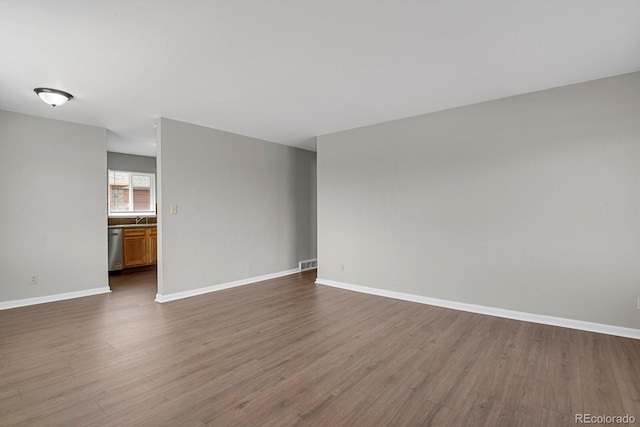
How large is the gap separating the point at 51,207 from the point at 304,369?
439 centimetres

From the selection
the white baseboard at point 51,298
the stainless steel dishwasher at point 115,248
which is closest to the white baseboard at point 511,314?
the white baseboard at point 51,298

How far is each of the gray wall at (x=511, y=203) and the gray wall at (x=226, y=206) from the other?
1639 mm

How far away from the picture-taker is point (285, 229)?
20.6 feet

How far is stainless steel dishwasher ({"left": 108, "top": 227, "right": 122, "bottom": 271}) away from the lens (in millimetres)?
6281

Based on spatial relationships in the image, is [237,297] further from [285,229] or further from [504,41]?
[504,41]

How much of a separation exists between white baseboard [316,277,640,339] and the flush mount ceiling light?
4449 millimetres

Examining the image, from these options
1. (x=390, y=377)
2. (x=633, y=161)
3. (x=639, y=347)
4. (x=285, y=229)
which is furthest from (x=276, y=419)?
(x=285, y=229)

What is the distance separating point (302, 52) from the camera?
8.62 ft

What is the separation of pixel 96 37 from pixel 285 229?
4364 mm

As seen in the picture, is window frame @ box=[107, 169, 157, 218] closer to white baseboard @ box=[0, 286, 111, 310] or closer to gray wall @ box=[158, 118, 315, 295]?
white baseboard @ box=[0, 286, 111, 310]

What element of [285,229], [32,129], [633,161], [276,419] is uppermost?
[32,129]

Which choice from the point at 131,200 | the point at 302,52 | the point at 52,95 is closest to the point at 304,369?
the point at 302,52

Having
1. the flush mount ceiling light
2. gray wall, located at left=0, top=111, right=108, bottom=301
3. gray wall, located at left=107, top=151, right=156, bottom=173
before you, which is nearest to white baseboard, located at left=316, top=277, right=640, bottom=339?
gray wall, located at left=0, top=111, right=108, bottom=301

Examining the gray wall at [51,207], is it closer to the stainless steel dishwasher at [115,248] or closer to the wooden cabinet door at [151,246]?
the stainless steel dishwasher at [115,248]
